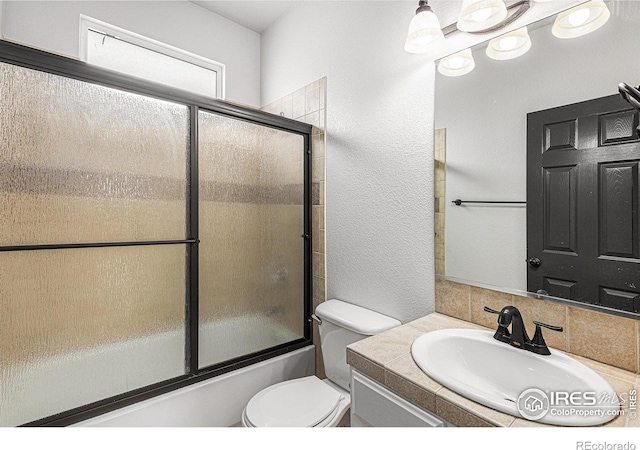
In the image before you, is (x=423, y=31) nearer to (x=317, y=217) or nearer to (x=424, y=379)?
(x=317, y=217)

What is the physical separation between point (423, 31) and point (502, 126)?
47 cm

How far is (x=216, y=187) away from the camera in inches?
60.1

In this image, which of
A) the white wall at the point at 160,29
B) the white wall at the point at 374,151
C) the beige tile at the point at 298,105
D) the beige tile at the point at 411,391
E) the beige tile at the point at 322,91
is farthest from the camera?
the beige tile at the point at 298,105

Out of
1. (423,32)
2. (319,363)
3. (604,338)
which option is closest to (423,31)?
(423,32)

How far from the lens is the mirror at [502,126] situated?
901 millimetres

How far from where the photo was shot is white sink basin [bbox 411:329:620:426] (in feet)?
2.28

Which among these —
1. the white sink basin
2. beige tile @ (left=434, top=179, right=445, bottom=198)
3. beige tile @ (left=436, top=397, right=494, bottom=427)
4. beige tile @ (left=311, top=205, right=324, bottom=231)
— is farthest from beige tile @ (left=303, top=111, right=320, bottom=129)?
beige tile @ (left=436, top=397, right=494, bottom=427)

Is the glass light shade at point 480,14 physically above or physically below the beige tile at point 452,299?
above

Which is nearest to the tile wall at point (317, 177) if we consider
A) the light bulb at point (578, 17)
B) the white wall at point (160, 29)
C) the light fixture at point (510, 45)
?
the white wall at point (160, 29)

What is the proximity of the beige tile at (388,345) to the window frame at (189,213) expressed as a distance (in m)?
0.83

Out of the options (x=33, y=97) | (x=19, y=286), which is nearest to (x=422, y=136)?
(x=33, y=97)

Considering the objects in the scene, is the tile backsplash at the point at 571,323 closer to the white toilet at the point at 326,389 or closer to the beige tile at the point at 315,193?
the white toilet at the point at 326,389

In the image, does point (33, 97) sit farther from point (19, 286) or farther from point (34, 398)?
point (34, 398)

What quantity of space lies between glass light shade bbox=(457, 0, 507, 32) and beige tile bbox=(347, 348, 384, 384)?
1.17m
